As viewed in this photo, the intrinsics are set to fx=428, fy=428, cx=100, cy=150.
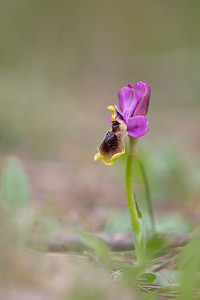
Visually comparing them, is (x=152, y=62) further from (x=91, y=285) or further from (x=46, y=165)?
(x=91, y=285)

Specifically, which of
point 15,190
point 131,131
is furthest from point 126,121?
point 15,190

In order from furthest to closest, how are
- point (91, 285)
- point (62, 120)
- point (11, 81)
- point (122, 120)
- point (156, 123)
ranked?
1. point (156, 123)
2. point (11, 81)
3. point (62, 120)
4. point (122, 120)
5. point (91, 285)

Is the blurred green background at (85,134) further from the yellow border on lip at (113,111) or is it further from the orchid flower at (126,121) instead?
the yellow border on lip at (113,111)

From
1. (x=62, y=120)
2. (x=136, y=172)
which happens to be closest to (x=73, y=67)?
(x=62, y=120)

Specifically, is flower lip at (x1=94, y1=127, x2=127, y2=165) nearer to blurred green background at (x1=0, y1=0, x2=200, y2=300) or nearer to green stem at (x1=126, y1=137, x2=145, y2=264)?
green stem at (x1=126, y1=137, x2=145, y2=264)

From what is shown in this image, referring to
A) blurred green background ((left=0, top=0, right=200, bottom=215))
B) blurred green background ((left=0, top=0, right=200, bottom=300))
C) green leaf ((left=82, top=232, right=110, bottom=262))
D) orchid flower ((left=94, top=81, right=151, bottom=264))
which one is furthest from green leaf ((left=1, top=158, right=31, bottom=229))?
blurred green background ((left=0, top=0, right=200, bottom=215))

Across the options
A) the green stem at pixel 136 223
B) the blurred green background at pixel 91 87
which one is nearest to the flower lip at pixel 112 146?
the green stem at pixel 136 223
